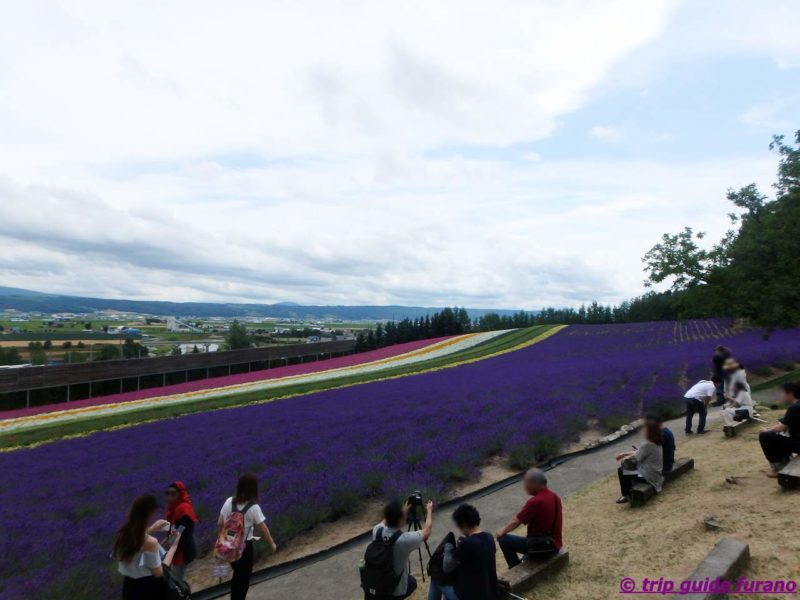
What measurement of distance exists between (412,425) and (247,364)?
4546 cm

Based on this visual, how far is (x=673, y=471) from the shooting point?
8688 mm

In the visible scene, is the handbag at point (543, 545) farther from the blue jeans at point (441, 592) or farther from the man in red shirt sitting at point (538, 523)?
the blue jeans at point (441, 592)

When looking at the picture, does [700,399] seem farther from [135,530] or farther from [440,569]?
[135,530]

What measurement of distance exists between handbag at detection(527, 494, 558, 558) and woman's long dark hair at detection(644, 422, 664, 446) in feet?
9.72

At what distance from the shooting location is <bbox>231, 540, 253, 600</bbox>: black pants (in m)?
5.95

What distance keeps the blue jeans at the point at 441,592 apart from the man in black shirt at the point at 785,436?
5.74m

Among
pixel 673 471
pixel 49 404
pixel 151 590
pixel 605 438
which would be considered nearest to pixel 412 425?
pixel 605 438

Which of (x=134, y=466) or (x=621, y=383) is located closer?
(x=134, y=466)

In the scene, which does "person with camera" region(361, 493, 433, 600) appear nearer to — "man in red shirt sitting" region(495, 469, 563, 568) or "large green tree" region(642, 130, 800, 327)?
"man in red shirt sitting" region(495, 469, 563, 568)

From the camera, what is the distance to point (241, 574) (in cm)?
599

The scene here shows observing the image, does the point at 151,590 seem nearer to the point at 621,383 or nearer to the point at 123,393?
the point at 621,383

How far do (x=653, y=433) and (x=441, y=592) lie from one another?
4642 millimetres

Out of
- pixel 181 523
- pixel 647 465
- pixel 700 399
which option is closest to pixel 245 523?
pixel 181 523

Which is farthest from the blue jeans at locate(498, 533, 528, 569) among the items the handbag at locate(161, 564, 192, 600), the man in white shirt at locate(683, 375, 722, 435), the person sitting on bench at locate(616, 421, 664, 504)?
the man in white shirt at locate(683, 375, 722, 435)
